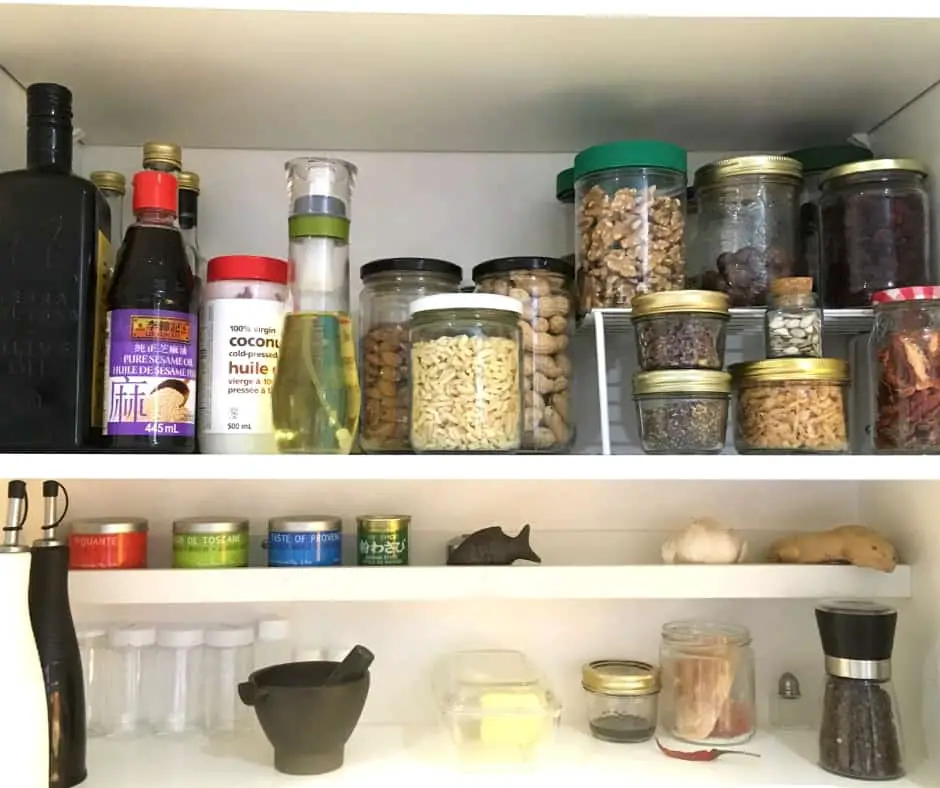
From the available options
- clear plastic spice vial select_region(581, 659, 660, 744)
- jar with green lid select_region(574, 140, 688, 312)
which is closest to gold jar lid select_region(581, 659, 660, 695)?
clear plastic spice vial select_region(581, 659, 660, 744)

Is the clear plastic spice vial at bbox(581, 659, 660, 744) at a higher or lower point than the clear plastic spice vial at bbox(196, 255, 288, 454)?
lower

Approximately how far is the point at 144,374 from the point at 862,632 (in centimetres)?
70

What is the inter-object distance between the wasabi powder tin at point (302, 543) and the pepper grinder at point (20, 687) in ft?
0.82

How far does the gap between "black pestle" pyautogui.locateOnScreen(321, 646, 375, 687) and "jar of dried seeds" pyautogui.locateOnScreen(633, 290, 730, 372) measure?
38cm

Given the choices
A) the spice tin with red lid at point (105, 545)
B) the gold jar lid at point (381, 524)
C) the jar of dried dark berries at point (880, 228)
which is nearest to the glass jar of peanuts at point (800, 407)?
the jar of dried dark berries at point (880, 228)

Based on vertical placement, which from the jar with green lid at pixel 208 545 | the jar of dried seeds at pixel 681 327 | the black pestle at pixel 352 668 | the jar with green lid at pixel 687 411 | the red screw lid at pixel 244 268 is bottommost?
the black pestle at pixel 352 668

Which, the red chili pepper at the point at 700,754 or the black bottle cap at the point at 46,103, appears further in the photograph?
the red chili pepper at the point at 700,754

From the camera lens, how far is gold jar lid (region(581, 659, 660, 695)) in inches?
39.0

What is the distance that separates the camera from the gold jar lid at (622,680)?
990 mm

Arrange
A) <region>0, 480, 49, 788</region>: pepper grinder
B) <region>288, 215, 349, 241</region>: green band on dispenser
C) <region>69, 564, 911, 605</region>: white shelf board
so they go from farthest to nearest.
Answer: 1. <region>69, 564, 911, 605</region>: white shelf board
2. <region>288, 215, 349, 241</region>: green band on dispenser
3. <region>0, 480, 49, 788</region>: pepper grinder

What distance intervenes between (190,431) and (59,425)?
108 millimetres

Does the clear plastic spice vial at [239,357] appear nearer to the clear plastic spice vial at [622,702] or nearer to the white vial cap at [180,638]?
the white vial cap at [180,638]

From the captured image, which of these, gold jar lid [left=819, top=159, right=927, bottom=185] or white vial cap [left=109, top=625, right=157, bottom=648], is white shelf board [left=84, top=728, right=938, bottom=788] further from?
gold jar lid [left=819, top=159, right=927, bottom=185]

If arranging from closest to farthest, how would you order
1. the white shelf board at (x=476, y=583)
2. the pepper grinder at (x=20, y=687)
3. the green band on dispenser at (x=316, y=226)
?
1. the pepper grinder at (x=20, y=687)
2. the green band on dispenser at (x=316, y=226)
3. the white shelf board at (x=476, y=583)
